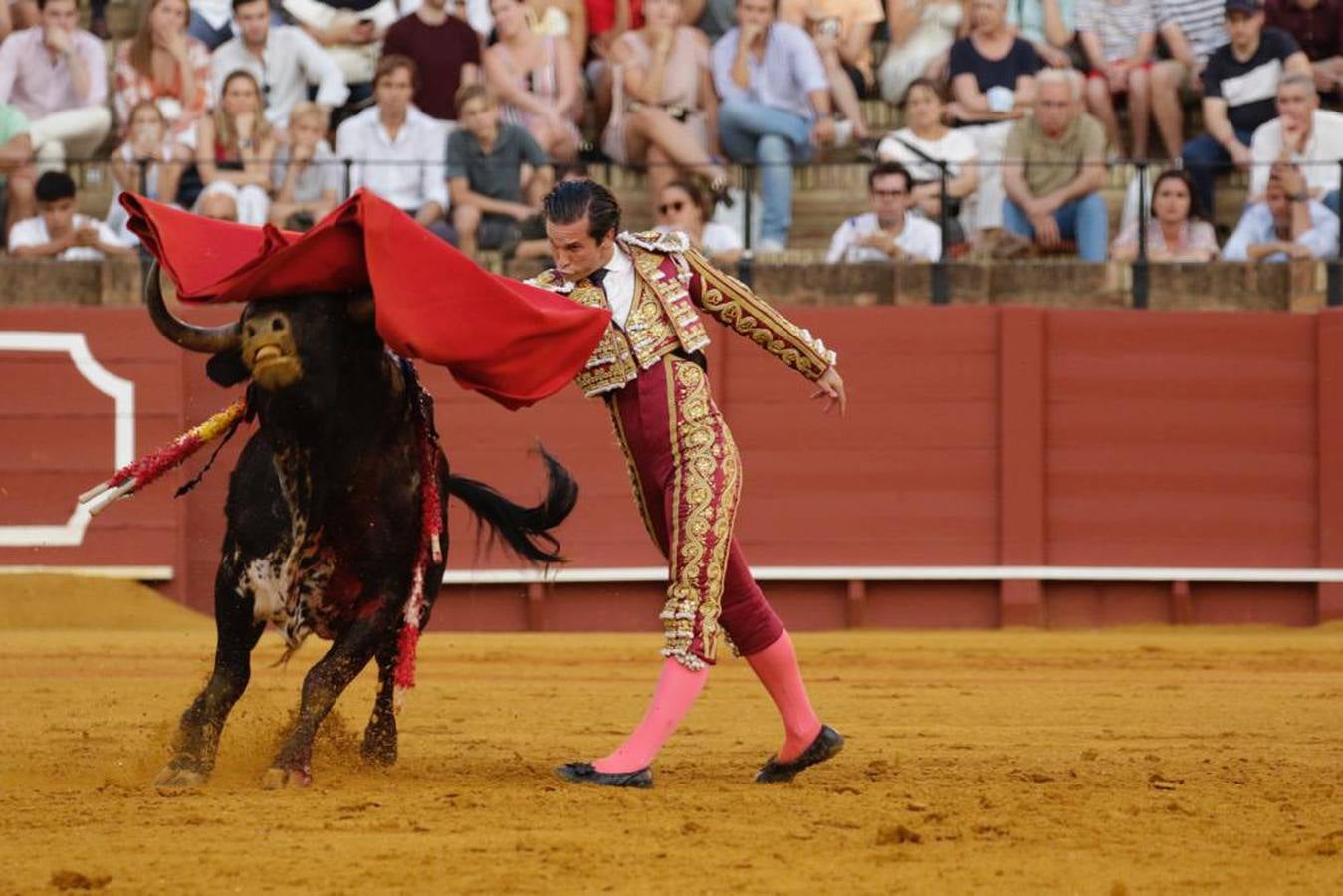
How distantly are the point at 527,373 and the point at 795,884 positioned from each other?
1.29m

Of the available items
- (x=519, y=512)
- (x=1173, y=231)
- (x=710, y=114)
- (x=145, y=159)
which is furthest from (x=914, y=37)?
(x=519, y=512)

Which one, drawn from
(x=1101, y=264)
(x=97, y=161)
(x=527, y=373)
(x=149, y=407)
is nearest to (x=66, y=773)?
(x=527, y=373)

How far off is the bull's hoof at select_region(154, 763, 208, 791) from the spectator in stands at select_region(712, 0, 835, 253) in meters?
5.86

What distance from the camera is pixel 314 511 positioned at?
4.61 meters

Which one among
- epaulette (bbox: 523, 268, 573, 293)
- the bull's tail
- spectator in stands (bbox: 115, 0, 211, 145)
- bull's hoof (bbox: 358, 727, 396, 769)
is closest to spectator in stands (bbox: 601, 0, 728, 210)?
spectator in stands (bbox: 115, 0, 211, 145)

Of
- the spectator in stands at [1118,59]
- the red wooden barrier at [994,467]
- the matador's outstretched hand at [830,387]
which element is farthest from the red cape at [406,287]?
the spectator in stands at [1118,59]

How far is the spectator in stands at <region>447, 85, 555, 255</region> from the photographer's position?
9.98m

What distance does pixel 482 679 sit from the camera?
758 cm

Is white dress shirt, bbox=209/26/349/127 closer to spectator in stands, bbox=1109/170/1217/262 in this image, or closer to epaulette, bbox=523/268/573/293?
spectator in stands, bbox=1109/170/1217/262

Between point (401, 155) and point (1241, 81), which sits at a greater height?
point (1241, 81)

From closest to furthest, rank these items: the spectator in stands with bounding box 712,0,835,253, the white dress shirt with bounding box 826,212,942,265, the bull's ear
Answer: the bull's ear → the white dress shirt with bounding box 826,212,942,265 → the spectator in stands with bounding box 712,0,835,253

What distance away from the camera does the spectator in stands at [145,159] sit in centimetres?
1000

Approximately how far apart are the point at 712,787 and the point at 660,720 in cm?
20

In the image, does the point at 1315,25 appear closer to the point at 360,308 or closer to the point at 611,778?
the point at 611,778
